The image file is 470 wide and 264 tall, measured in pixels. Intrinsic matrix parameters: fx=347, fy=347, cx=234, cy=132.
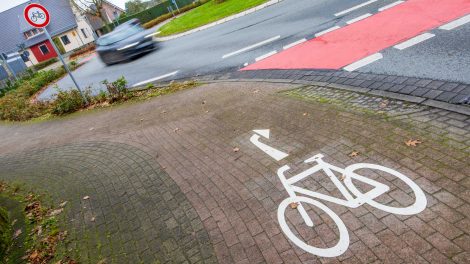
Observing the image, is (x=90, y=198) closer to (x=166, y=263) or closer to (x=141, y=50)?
(x=166, y=263)

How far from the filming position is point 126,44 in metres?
17.9

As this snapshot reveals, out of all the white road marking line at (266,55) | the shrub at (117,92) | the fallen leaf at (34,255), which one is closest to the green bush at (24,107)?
the shrub at (117,92)

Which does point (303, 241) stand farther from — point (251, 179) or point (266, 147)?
point (266, 147)

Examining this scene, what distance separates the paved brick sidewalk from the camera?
3551 millimetres

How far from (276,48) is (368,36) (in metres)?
3.01

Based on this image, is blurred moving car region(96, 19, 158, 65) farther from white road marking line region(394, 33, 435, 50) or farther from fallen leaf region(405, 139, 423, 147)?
fallen leaf region(405, 139, 423, 147)

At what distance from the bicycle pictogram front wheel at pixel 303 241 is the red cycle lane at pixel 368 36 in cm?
471

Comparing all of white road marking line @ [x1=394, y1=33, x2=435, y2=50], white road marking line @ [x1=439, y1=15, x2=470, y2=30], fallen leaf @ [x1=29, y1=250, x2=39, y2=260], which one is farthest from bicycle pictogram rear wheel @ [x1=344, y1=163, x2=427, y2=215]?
white road marking line @ [x1=439, y1=15, x2=470, y2=30]

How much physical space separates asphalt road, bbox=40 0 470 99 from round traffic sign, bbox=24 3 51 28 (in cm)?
421

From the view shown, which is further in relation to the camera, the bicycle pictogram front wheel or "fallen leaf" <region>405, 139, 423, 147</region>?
"fallen leaf" <region>405, 139, 423, 147</region>

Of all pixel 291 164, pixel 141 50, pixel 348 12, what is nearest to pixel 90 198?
pixel 291 164

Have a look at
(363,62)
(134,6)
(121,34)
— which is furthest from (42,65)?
(363,62)

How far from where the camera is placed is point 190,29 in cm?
2152

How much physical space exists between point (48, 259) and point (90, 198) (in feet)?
4.48
